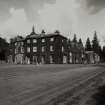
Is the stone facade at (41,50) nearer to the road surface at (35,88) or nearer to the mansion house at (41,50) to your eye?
the mansion house at (41,50)

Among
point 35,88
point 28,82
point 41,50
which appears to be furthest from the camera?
point 41,50

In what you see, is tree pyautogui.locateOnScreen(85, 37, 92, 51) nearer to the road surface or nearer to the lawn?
the lawn

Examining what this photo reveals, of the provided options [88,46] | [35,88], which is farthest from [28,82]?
[88,46]

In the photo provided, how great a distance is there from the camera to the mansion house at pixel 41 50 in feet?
182

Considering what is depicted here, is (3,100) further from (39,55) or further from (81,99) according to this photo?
(39,55)

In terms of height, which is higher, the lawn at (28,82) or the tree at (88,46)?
the tree at (88,46)

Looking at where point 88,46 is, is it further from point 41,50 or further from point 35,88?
point 35,88

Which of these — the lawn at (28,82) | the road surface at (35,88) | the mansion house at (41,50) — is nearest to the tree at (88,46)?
the mansion house at (41,50)

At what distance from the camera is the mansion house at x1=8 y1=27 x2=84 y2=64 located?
55344mm

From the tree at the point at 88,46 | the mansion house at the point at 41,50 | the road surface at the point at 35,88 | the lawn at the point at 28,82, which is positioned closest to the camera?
the road surface at the point at 35,88

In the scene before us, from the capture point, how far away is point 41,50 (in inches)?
2275

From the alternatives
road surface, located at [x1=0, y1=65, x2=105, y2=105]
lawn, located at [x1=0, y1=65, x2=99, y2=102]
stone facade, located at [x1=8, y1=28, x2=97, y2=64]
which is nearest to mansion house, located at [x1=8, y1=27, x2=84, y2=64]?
stone facade, located at [x1=8, y1=28, x2=97, y2=64]

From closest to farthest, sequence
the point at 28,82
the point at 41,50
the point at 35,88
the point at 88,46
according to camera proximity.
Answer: the point at 35,88, the point at 28,82, the point at 41,50, the point at 88,46

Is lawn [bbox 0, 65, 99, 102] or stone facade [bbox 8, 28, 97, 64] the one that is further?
stone facade [bbox 8, 28, 97, 64]
